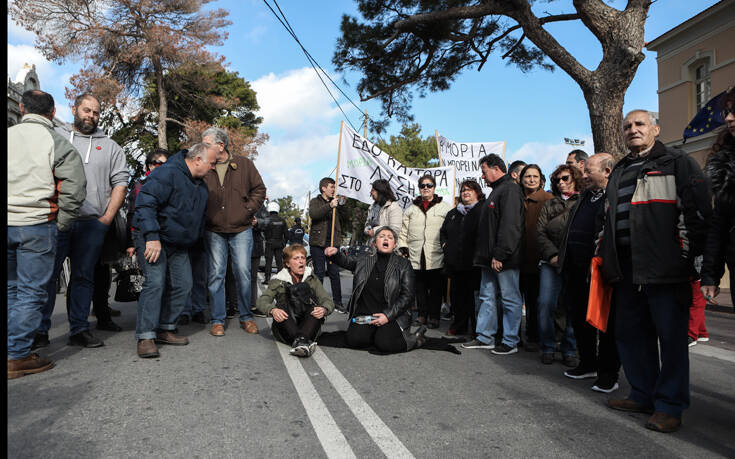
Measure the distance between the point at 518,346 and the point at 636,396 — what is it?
2.27 m

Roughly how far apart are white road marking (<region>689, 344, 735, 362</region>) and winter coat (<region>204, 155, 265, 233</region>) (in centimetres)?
520

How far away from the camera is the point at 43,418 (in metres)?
3.03

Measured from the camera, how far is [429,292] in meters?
7.28

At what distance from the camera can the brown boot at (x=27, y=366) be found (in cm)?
382

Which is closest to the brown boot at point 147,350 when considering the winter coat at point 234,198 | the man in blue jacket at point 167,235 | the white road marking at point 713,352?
the man in blue jacket at point 167,235

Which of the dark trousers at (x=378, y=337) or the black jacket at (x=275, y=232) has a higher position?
the black jacket at (x=275, y=232)

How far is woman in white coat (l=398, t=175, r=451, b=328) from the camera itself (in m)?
7.07

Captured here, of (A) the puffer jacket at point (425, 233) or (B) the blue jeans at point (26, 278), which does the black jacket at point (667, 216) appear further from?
(B) the blue jeans at point (26, 278)

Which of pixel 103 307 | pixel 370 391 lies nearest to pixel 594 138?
pixel 370 391

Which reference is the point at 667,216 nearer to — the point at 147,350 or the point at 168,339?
the point at 147,350

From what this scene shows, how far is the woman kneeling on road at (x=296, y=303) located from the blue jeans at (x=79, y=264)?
1.62 meters

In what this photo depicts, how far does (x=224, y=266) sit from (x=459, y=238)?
2.87 meters

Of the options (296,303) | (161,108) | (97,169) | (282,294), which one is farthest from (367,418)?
(161,108)

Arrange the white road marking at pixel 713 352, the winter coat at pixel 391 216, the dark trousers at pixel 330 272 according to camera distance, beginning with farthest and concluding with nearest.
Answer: the dark trousers at pixel 330 272
the winter coat at pixel 391 216
the white road marking at pixel 713 352
